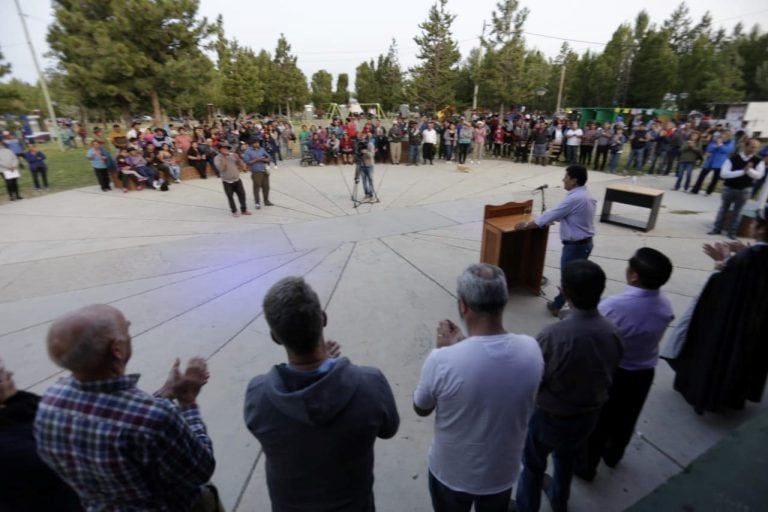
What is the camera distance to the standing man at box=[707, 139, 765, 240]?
6812mm

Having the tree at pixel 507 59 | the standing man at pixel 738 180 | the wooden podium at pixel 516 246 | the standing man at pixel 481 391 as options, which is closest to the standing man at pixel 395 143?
the standing man at pixel 738 180

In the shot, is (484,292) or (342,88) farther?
(342,88)

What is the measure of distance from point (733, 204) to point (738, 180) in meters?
0.60

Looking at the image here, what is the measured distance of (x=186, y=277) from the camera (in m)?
5.70

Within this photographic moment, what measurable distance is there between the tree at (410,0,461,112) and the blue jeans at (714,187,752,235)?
98.0 ft

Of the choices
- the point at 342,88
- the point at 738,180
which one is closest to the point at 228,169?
the point at 738,180

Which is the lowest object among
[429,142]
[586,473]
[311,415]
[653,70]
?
[586,473]

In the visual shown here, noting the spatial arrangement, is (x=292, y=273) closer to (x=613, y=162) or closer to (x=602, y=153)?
(x=613, y=162)

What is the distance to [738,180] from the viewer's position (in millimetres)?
6895

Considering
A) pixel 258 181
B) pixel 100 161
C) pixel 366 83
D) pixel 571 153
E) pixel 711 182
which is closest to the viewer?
pixel 258 181

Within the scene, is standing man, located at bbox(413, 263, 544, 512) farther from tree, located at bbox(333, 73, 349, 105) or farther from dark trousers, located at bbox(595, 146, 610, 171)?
tree, located at bbox(333, 73, 349, 105)

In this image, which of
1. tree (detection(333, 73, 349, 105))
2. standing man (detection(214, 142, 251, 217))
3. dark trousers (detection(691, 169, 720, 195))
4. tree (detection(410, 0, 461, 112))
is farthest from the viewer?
tree (detection(333, 73, 349, 105))

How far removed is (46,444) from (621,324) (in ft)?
9.44

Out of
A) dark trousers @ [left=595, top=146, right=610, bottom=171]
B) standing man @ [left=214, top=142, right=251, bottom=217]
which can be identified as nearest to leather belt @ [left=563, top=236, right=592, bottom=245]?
standing man @ [left=214, top=142, right=251, bottom=217]
